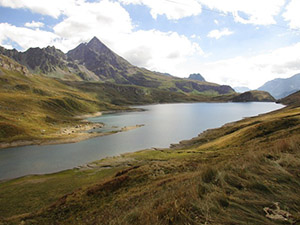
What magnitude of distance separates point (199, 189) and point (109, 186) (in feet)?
50.3

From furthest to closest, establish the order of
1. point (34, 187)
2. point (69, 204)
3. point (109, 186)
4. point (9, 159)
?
point (9, 159) → point (34, 187) → point (109, 186) → point (69, 204)

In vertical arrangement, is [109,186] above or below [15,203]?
above

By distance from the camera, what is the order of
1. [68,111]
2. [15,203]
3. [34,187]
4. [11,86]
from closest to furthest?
[15,203] < [34,187] < [68,111] < [11,86]

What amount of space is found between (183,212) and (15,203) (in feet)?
100

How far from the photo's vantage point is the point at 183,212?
5793 mm

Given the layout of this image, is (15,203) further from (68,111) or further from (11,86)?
(11,86)

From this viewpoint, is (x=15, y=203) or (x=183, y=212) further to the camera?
(x=15, y=203)

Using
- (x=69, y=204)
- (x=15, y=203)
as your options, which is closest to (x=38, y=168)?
(x=15, y=203)

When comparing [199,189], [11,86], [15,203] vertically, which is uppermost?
[11,86]

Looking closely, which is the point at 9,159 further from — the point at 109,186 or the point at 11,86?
the point at 11,86

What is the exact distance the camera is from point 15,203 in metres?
26.2

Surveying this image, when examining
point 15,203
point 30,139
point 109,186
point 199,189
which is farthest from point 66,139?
point 199,189

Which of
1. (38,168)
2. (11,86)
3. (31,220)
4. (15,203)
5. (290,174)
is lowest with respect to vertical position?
(38,168)

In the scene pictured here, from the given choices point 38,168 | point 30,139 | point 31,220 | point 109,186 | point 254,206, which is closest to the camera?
point 254,206
